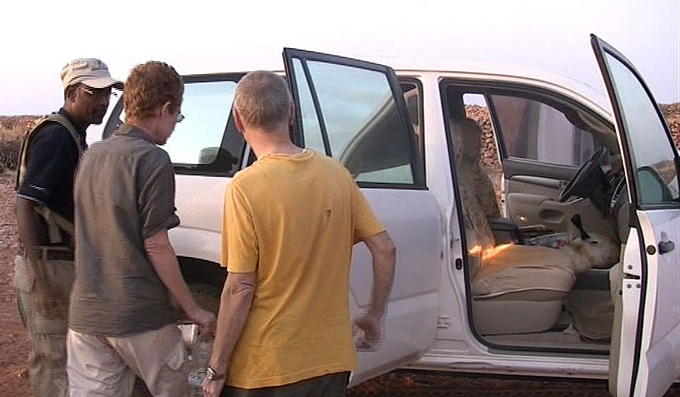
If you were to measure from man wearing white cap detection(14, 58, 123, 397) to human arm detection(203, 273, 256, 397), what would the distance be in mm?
1121

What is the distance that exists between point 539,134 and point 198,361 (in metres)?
3.20

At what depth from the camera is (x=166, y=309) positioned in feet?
9.17

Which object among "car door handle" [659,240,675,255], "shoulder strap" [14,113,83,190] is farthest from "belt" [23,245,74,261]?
"car door handle" [659,240,675,255]

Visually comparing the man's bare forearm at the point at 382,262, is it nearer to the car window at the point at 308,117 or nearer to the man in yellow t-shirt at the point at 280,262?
the man in yellow t-shirt at the point at 280,262

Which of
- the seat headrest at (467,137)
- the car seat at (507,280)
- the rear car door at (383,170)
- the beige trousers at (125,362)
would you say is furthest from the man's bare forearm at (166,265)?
the seat headrest at (467,137)

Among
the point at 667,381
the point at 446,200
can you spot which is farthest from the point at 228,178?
the point at 667,381

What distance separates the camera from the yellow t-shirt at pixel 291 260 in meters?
2.36

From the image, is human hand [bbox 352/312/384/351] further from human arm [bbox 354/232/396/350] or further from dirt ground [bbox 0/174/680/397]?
dirt ground [bbox 0/174/680/397]

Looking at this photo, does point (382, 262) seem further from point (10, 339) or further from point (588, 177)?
point (10, 339)

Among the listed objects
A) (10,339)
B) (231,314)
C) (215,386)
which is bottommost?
(10,339)

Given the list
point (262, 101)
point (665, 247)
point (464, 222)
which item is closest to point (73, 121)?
point (262, 101)

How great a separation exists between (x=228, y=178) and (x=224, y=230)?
1.31 m

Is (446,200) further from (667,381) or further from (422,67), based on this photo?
(667,381)

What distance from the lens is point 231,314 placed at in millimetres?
2393
